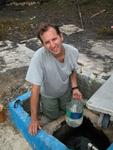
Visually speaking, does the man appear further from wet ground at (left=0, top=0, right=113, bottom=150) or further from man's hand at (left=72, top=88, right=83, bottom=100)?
wet ground at (left=0, top=0, right=113, bottom=150)

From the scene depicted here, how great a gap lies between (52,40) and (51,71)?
1.34 feet

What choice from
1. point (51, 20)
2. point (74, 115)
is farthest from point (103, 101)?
point (51, 20)

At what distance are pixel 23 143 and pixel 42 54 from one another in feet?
4.00

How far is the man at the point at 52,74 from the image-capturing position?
9.45 ft

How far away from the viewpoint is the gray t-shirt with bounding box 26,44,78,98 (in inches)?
115

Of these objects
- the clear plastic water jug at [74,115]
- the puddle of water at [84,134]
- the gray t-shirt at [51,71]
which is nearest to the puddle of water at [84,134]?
the puddle of water at [84,134]

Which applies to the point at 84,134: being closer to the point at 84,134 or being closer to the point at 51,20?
the point at 84,134

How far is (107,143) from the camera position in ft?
10.4

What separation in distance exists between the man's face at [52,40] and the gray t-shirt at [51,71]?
15cm

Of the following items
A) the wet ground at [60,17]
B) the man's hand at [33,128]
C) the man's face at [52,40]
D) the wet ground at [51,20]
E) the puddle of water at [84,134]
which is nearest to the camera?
the man's face at [52,40]

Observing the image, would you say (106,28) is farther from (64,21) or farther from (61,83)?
(61,83)

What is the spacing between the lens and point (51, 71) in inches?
122

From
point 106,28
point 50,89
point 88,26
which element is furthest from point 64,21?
point 50,89

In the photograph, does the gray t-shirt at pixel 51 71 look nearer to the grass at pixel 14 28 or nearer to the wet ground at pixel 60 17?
the wet ground at pixel 60 17
